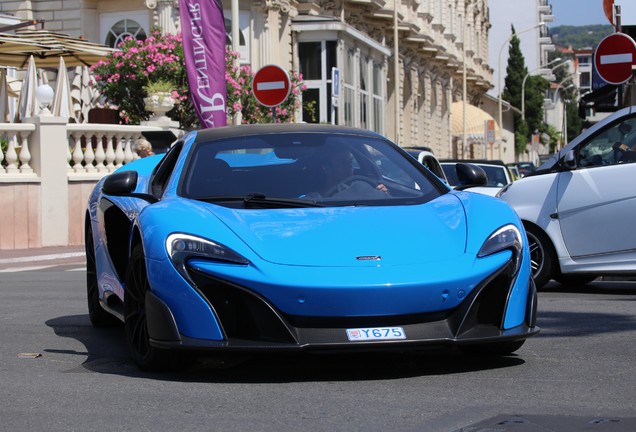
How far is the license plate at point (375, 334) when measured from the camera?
611cm

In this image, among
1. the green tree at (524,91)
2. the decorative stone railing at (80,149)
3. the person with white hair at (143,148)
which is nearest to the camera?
the person with white hair at (143,148)

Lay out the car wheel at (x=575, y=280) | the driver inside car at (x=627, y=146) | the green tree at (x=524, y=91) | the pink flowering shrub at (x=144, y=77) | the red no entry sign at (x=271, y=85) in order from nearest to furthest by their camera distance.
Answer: the driver inside car at (x=627, y=146), the car wheel at (x=575, y=280), the red no entry sign at (x=271, y=85), the pink flowering shrub at (x=144, y=77), the green tree at (x=524, y=91)

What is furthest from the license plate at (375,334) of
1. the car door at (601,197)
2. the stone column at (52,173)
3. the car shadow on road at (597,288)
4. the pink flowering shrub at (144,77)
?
the pink flowering shrub at (144,77)

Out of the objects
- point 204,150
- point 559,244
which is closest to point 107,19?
point 559,244

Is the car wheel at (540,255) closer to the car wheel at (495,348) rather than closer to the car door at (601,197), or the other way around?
the car door at (601,197)

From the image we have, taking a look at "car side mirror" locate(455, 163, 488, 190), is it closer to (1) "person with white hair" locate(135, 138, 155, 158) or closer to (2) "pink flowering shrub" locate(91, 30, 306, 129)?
(1) "person with white hair" locate(135, 138, 155, 158)

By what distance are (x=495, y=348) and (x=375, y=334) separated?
1.07 m

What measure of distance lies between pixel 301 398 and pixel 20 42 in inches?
951

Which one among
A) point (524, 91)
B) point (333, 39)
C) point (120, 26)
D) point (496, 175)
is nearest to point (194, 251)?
point (496, 175)

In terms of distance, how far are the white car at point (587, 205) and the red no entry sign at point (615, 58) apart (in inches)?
269

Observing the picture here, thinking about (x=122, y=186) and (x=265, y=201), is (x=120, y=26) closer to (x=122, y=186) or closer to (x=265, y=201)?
(x=122, y=186)

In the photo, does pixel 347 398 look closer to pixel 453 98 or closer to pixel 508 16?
pixel 453 98

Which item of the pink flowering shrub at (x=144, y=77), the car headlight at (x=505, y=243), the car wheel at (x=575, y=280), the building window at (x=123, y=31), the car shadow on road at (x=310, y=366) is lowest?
the car wheel at (x=575, y=280)

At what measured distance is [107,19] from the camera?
41844mm
